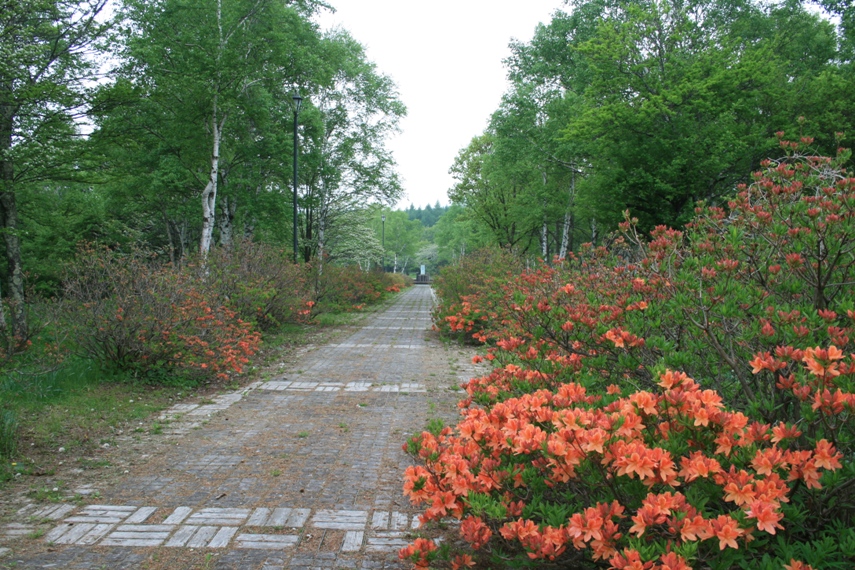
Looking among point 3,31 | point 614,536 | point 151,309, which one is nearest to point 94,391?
point 151,309

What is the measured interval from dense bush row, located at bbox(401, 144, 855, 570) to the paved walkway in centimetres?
101

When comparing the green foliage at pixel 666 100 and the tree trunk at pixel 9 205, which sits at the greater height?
the green foliage at pixel 666 100

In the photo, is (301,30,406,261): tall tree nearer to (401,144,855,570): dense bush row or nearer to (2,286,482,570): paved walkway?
(2,286,482,570): paved walkway

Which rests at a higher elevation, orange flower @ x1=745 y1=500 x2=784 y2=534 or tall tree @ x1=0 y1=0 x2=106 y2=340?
tall tree @ x1=0 y1=0 x2=106 y2=340

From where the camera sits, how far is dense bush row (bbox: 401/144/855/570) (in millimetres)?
1729

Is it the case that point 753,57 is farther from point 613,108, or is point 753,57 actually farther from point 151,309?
point 151,309

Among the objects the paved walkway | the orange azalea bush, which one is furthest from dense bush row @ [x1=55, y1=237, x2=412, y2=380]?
the orange azalea bush

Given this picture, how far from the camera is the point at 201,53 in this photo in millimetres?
13477

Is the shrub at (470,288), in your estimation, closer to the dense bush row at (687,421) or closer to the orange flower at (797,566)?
the dense bush row at (687,421)

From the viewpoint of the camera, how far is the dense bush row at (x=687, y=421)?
5.67 feet

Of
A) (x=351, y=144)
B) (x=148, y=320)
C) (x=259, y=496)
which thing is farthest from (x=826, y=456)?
(x=351, y=144)

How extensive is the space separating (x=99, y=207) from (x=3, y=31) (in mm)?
11746

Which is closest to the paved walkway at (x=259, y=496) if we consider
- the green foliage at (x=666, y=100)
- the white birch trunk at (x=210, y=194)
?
the white birch trunk at (x=210, y=194)

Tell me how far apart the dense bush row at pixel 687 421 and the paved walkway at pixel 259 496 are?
1005 millimetres
